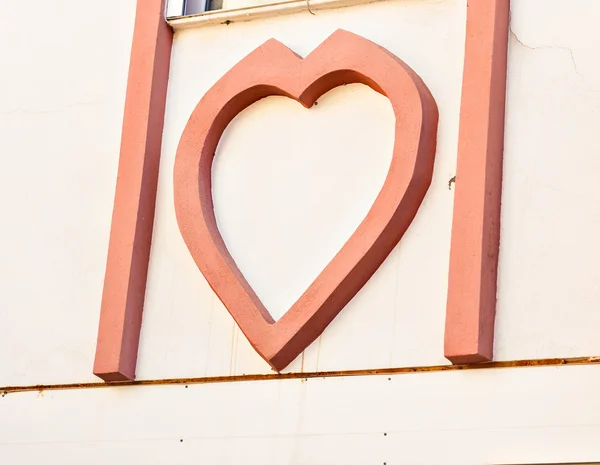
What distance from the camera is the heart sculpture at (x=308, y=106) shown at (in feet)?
26.0

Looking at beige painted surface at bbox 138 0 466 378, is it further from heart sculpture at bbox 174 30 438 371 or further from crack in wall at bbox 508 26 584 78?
crack in wall at bbox 508 26 584 78

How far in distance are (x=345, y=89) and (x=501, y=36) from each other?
2.86 feet

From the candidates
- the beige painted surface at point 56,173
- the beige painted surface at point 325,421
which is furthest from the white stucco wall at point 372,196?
the beige painted surface at point 56,173

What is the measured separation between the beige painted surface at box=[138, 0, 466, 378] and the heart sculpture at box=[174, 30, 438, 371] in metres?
0.07

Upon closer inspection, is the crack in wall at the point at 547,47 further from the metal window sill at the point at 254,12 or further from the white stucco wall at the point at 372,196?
the metal window sill at the point at 254,12

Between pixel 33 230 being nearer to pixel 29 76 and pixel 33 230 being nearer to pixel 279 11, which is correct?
pixel 29 76

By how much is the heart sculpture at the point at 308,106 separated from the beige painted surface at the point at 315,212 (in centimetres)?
7

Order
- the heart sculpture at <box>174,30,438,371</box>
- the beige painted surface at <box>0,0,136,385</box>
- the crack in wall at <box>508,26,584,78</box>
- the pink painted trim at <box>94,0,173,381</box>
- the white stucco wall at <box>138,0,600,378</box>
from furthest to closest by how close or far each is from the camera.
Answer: the beige painted surface at <box>0,0,136,385</box> → the pink painted trim at <box>94,0,173,381</box> → the heart sculpture at <box>174,30,438,371</box> → the crack in wall at <box>508,26,584,78</box> → the white stucco wall at <box>138,0,600,378</box>

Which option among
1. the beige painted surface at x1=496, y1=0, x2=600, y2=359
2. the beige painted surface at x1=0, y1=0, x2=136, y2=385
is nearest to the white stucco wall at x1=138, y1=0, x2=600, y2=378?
the beige painted surface at x1=496, y1=0, x2=600, y2=359

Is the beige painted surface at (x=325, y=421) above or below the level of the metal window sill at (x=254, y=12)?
below

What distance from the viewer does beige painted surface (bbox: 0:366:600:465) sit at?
7293 millimetres

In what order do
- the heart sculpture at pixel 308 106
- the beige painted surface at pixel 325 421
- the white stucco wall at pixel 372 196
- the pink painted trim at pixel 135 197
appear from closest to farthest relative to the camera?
1. the beige painted surface at pixel 325 421
2. the white stucco wall at pixel 372 196
3. the heart sculpture at pixel 308 106
4. the pink painted trim at pixel 135 197

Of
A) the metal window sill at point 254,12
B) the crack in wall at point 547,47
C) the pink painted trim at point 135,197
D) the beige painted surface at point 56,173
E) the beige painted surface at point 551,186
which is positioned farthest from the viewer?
the beige painted surface at point 56,173

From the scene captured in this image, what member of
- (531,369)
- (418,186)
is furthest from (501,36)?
(531,369)
